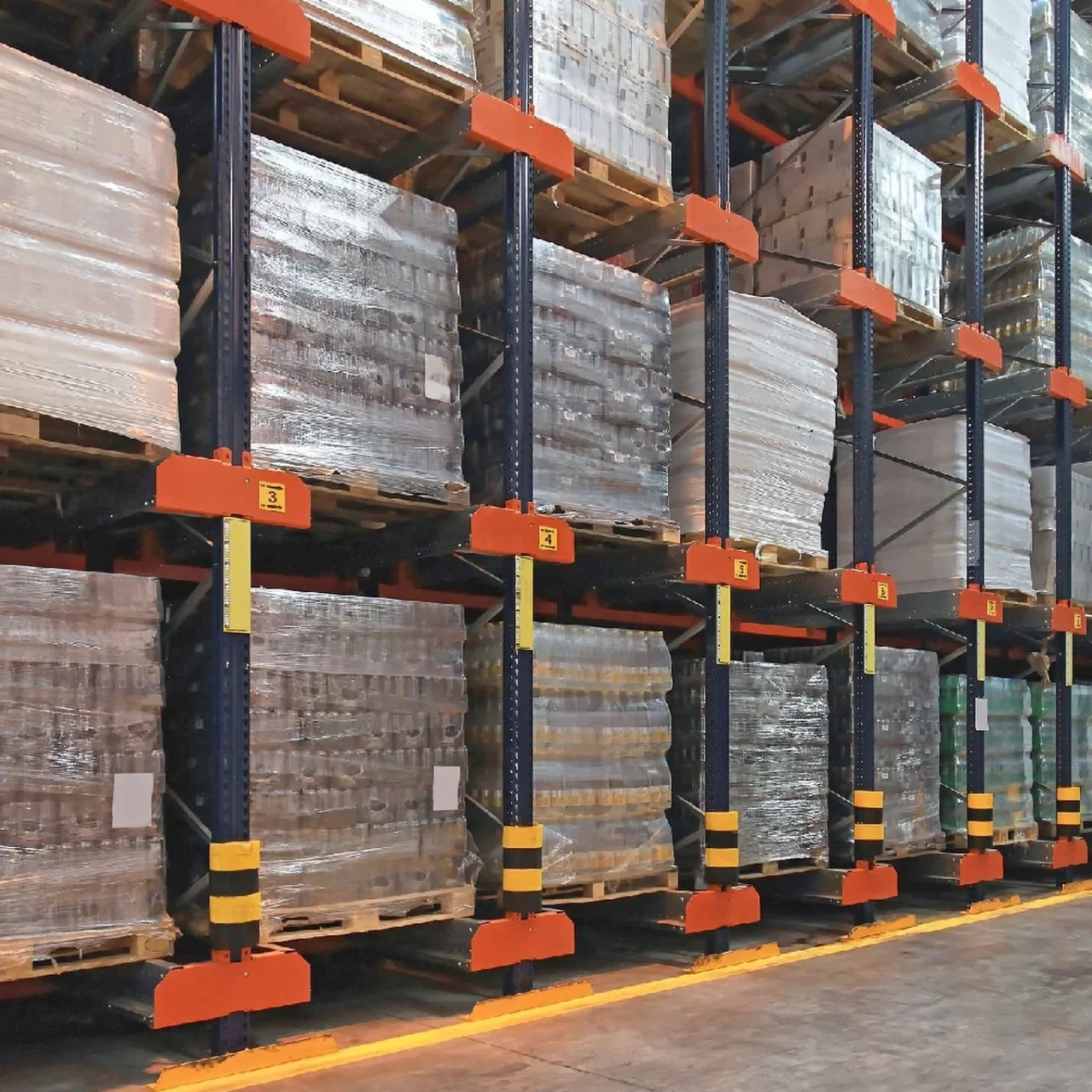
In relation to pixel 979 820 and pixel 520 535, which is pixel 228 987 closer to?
pixel 520 535

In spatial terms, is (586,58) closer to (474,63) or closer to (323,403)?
(474,63)

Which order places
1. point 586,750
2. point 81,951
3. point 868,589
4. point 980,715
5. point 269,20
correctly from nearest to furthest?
point 81,951 < point 269,20 < point 586,750 < point 868,589 < point 980,715

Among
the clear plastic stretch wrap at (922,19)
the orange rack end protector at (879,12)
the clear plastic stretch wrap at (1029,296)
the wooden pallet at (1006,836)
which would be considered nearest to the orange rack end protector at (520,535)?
the orange rack end protector at (879,12)

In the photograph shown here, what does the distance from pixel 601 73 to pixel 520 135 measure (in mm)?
918

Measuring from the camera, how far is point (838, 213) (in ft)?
28.7

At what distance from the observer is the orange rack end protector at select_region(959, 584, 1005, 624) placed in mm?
9297

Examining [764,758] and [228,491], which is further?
[764,758]

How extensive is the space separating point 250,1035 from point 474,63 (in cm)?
475

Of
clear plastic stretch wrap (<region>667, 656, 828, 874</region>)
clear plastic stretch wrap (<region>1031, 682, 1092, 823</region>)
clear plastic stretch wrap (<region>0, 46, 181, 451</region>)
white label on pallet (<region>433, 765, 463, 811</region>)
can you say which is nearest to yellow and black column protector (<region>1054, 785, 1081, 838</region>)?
clear plastic stretch wrap (<region>1031, 682, 1092, 823</region>)

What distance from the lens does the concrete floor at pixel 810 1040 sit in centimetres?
508

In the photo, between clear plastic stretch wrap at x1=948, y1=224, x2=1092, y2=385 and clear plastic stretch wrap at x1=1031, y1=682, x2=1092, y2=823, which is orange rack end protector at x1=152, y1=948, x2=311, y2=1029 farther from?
clear plastic stretch wrap at x1=948, y1=224, x2=1092, y2=385

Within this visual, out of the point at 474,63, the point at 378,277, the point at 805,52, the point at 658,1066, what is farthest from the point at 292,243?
the point at 805,52

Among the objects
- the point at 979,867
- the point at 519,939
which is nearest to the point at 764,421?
the point at 519,939

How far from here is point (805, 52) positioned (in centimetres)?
919
